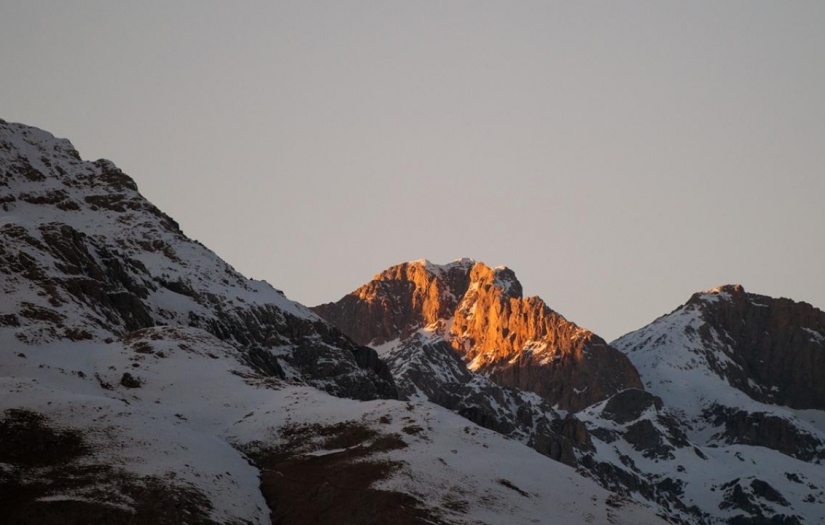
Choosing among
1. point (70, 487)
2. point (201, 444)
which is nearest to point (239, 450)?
point (201, 444)

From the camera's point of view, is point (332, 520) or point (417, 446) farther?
point (417, 446)

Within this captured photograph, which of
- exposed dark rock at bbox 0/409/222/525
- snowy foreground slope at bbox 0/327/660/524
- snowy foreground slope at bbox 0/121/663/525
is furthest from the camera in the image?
snowy foreground slope at bbox 0/327/660/524

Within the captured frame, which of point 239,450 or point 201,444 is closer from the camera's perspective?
point 201,444

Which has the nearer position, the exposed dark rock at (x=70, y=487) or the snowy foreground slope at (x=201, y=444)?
the exposed dark rock at (x=70, y=487)

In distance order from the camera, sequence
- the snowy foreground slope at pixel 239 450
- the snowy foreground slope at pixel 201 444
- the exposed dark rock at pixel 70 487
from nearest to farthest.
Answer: the exposed dark rock at pixel 70 487
the snowy foreground slope at pixel 201 444
the snowy foreground slope at pixel 239 450

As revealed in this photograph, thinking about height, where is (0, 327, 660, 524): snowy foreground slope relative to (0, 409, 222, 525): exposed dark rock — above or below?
above

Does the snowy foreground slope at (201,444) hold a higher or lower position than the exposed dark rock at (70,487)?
higher

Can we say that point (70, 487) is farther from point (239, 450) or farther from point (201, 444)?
point (239, 450)

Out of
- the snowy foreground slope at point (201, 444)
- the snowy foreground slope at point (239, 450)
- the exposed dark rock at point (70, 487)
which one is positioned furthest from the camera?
the snowy foreground slope at point (239, 450)

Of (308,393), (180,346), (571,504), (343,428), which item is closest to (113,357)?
(180,346)

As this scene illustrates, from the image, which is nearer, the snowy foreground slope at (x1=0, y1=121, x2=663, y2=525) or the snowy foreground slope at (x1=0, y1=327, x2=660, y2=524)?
the snowy foreground slope at (x1=0, y1=121, x2=663, y2=525)

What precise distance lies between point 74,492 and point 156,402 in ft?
144

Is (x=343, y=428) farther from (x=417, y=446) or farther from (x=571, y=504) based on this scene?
(x=571, y=504)

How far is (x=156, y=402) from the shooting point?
152500mm
